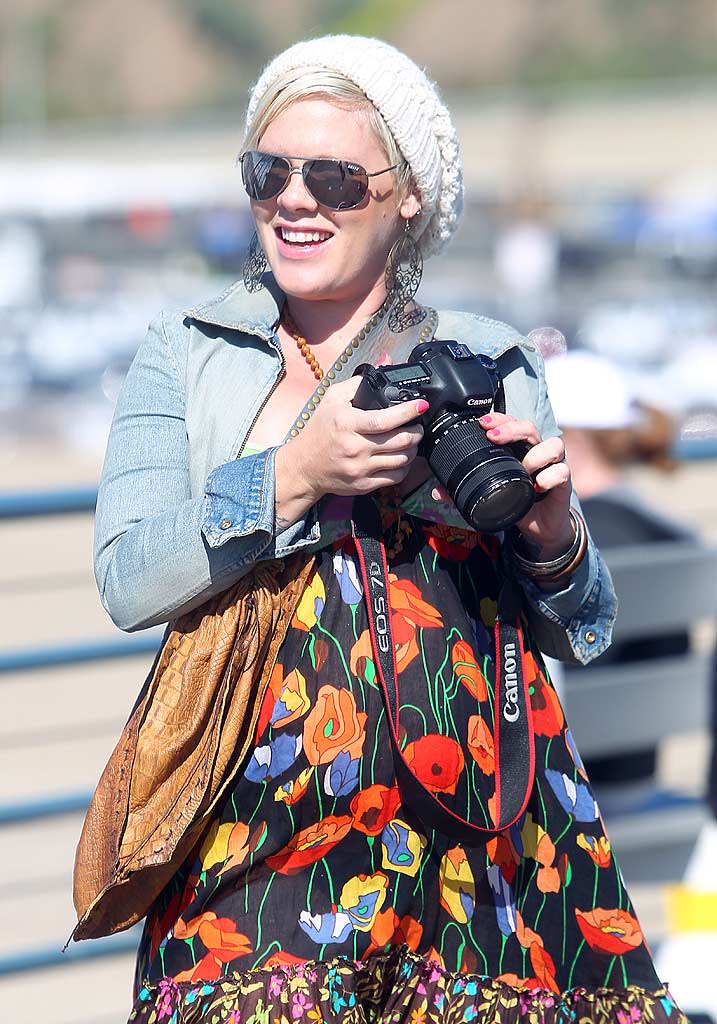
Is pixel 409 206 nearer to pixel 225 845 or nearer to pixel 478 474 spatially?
pixel 478 474

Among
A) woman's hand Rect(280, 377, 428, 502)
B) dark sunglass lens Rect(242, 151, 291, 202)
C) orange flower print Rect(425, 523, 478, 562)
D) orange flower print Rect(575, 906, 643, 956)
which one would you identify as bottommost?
orange flower print Rect(575, 906, 643, 956)

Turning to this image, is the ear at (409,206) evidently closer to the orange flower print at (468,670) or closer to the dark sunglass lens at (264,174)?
the dark sunglass lens at (264,174)

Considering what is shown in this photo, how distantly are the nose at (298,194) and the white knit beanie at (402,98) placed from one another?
0.45 feet

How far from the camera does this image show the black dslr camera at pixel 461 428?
1.80 m

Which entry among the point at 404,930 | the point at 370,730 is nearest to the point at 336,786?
the point at 370,730

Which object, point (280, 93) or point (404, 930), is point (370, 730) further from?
point (280, 93)

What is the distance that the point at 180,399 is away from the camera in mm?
2021

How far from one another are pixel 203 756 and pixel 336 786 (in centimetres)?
18

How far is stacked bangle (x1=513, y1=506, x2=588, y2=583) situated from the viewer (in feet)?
6.53

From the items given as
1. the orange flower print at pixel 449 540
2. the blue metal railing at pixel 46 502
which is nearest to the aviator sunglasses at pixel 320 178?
the orange flower print at pixel 449 540

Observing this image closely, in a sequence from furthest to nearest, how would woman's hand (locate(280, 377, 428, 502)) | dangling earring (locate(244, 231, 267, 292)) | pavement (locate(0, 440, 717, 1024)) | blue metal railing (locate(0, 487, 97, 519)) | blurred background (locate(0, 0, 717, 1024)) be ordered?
blurred background (locate(0, 0, 717, 1024))
pavement (locate(0, 440, 717, 1024))
blue metal railing (locate(0, 487, 97, 519))
dangling earring (locate(244, 231, 267, 292))
woman's hand (locate(280, 377, 428, 502))

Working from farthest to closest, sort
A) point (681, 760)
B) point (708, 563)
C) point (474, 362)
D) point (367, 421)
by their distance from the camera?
point (681, 760)
point (708, 563)
point (474, 362)
point (367, 421)

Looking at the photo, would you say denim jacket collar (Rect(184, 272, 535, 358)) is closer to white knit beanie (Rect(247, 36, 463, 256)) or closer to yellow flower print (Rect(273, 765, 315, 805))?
white knit beanie (Rect(247, 36, 463, 256))

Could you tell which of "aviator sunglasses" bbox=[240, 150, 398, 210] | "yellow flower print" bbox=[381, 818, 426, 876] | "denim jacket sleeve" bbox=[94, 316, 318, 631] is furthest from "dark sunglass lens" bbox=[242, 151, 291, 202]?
"yellow flower print" bbox=[381, 818, 426, 876]
